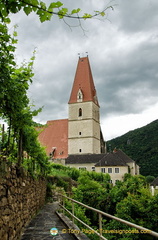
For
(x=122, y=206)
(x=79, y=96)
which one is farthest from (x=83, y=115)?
(x=122, y=206)

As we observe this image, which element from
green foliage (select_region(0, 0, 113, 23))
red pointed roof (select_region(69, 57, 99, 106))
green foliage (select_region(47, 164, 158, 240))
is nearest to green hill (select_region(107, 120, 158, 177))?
red pointed roof (select_region(69, 57, 99, 106))

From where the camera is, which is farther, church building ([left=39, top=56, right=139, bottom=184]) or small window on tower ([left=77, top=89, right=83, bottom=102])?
small window on tower ([left=77, top=89, right=83, bottom=102])

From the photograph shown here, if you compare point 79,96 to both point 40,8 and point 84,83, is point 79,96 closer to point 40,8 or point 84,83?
point 84,83

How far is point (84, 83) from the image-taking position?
57125 millimetres

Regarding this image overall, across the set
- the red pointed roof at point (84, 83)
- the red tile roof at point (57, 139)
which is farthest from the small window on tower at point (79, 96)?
the red tile roof at point (57, 139)

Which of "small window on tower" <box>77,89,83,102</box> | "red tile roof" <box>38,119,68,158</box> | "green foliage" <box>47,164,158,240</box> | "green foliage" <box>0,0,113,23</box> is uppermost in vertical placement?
"small window on tower" <box>77,89,83,102</box>

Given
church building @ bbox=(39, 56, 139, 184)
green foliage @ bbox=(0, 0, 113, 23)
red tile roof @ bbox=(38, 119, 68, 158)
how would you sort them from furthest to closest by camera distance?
1. red tile roof @ bbox=(38, 119, 68, 158)
2. church building @ bbox=(39, 56, 139, 184)
3. green foliage @ bbox=(0, 0, 113, 23)

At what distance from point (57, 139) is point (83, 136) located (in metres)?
7.24

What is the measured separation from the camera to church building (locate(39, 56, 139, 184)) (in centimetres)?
4731

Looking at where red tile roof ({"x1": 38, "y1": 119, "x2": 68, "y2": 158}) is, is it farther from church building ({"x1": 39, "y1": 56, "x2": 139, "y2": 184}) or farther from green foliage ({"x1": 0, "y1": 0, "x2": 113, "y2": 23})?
green foliage ({"x1": 0, "y1": 0, "x2": 113, "y2": 23})

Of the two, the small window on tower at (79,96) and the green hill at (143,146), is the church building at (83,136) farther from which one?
Result: the green hill at (143,146)

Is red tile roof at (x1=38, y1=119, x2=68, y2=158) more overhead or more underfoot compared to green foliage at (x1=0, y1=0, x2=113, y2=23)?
more overhead

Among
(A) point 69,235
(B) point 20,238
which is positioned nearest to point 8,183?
(B) point 20,238

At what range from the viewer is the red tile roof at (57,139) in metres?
53.9
